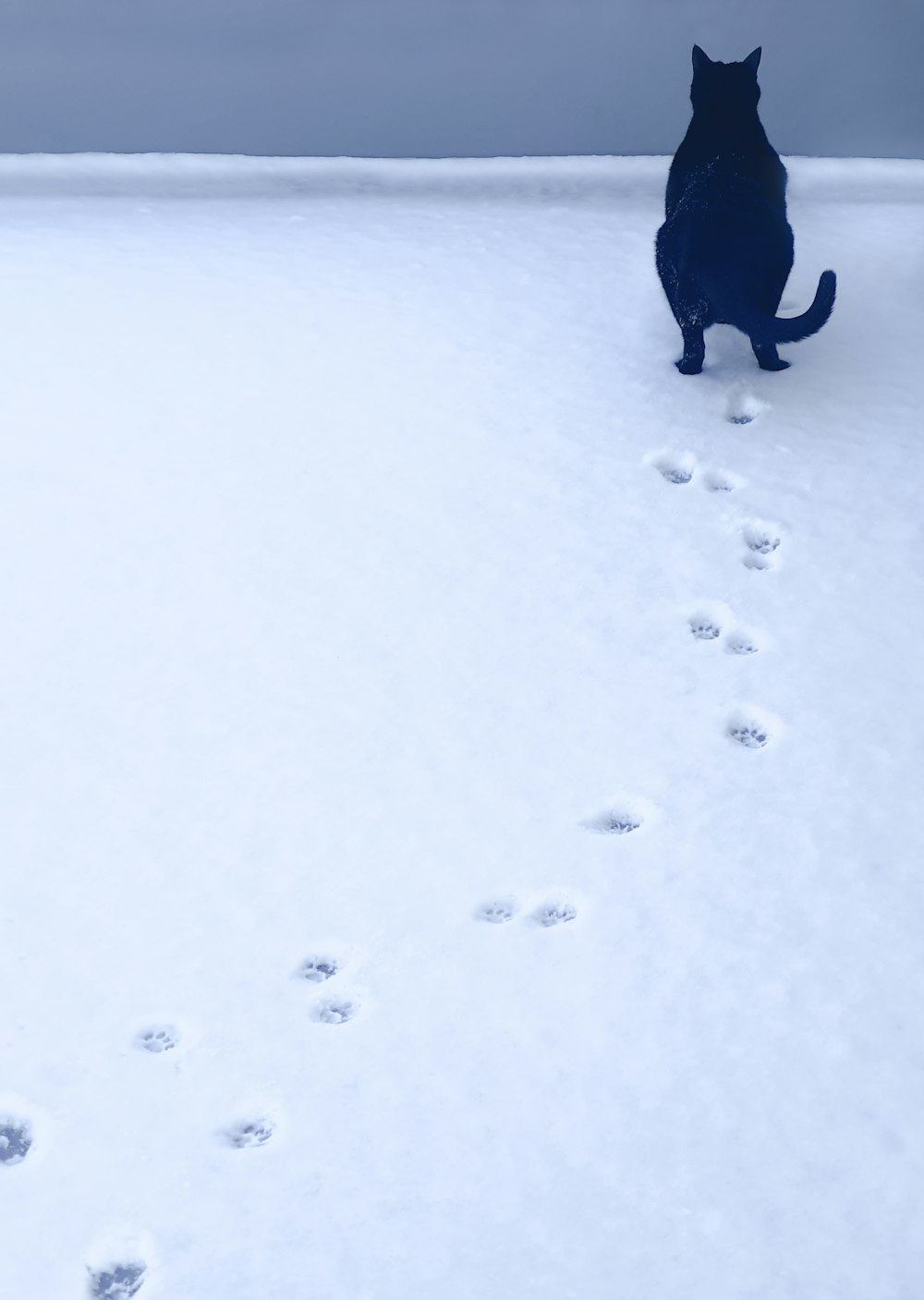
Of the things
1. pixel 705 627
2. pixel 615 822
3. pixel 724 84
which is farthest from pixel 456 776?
pixel 724 84

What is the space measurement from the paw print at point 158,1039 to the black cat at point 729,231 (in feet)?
5.02

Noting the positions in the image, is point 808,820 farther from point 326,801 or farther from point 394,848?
point 326,801

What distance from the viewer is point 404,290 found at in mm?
2746

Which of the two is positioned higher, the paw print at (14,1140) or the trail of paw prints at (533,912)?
the trail of paw prints at (533,912)

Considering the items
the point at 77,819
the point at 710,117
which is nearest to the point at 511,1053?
the point at 77,819

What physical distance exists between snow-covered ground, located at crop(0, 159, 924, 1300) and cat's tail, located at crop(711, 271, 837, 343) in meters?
0.16

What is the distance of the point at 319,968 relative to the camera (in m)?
1.51

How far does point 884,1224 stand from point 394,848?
722 millimetres

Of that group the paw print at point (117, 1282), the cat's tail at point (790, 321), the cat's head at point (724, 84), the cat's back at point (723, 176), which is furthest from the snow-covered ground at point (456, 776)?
the cat's head at point (724, 84)

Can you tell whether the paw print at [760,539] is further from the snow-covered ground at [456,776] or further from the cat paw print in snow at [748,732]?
the cat paw print in snow at [748,732]

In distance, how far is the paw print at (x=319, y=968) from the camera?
1500mm

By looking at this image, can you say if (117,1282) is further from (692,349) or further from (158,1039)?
(692,349)

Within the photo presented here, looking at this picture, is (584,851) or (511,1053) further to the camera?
(584,851)

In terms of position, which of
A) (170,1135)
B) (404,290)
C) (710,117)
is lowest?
(170,1135)
